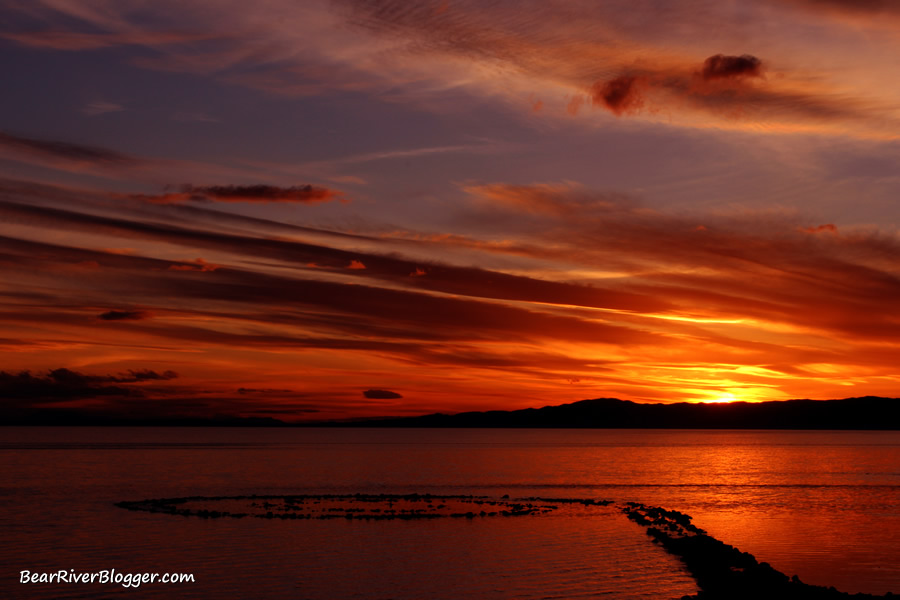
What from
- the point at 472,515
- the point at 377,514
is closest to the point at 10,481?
the point at 377,514

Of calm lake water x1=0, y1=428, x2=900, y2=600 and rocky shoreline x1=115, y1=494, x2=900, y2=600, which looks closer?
rocky shoreline x1=115, y1=494, x2=900, y2=600

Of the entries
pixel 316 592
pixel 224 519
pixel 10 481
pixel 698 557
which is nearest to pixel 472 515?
pixel 224 519

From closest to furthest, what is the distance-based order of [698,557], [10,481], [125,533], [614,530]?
1. [698,557]
2. [125,533]
3. [614,530]
4. [10,481]

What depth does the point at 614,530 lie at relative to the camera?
164ft

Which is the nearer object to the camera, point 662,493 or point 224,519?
point 224,519

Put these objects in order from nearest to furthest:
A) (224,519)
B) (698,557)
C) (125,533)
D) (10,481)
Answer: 1. (698,557)
2. (125,533)
3. (224,519)
4. (10,481)

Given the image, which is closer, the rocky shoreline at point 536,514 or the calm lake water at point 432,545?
the rocky shoreline at point 536,514

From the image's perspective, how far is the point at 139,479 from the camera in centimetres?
9119

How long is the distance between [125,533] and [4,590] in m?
15.4

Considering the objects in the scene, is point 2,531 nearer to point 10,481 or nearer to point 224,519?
point 224,519

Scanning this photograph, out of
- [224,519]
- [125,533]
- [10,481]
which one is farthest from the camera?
[10,481]

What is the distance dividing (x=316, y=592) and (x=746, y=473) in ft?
308

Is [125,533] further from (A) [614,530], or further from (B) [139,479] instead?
(B) [139,479]

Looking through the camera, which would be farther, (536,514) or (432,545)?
(536,514)
